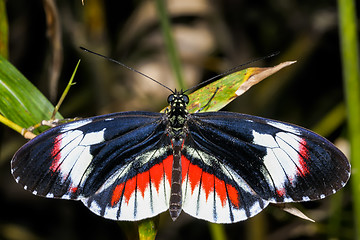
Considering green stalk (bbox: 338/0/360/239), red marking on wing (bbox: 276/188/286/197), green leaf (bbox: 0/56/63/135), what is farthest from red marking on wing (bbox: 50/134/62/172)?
green stalk (bbox: 338/0/360/239)

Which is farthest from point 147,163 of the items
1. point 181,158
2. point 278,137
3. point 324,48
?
point 324,48

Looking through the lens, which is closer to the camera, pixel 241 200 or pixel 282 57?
pixel 241 200

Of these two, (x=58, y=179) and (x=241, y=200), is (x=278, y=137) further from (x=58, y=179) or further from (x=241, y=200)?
(x=58, y=179)

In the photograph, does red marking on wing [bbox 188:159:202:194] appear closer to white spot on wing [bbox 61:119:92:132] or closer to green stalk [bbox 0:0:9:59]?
white spot on wing [bbox 61:119:92:132]

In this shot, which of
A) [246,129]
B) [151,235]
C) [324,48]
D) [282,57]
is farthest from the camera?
[324,48]

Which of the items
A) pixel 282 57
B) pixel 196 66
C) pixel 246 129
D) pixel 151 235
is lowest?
pixel 151 235

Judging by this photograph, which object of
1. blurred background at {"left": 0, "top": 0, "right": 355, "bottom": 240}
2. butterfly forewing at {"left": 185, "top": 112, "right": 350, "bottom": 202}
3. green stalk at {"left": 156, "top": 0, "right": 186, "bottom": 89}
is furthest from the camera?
blurred background at {"left": 0, "top": 0, "right": 355, "bottom": 240}

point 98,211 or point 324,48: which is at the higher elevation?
point 324,48

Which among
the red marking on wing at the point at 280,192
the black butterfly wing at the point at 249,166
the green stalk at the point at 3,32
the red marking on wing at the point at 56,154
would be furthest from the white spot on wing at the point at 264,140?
the green stalk at the point at 3,32

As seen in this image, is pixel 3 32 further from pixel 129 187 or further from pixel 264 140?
pixel 264 140
